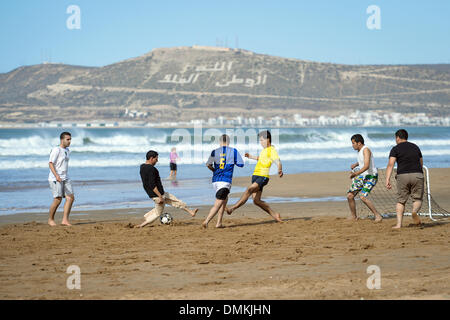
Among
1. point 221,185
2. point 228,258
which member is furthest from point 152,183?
point 228,258

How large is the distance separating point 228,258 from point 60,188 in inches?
160

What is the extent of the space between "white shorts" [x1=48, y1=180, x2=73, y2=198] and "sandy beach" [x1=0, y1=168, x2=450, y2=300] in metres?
0.57

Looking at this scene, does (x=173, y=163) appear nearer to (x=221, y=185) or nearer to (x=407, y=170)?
(x=221, y=185)

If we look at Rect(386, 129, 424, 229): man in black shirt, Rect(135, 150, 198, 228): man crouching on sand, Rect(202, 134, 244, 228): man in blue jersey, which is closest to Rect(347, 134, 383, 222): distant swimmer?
Rect(386, 129, 424, 229): man in black shirt

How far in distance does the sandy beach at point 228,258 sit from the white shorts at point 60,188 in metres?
0.57

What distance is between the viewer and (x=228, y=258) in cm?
714

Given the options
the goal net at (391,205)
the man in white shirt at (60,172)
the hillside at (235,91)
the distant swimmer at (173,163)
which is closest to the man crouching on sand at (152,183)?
the man in white shirt at (60,172)

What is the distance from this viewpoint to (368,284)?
18.4ft

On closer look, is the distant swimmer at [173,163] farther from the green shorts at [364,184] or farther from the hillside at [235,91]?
the hillside at [235,91]

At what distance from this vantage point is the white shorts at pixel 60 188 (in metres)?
9.99

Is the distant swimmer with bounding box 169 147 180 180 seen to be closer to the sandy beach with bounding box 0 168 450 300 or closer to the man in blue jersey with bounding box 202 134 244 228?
the sandy beach with bounding box 0 168 450 300

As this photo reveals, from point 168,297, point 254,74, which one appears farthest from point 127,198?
point 254,74

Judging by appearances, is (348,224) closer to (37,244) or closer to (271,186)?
(37,244)

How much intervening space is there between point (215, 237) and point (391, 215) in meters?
3.79
